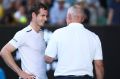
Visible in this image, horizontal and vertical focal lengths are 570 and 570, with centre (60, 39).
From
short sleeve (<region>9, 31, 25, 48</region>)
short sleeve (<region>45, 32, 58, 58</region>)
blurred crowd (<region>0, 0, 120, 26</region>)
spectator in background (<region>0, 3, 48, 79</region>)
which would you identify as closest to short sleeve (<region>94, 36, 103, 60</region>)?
short sleeve (<region>45, 32, 58, 58</region>)

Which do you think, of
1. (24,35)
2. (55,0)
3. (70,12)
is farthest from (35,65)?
(55,0)

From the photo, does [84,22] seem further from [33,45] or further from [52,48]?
[52,48]

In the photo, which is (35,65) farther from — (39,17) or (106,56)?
(106,56)

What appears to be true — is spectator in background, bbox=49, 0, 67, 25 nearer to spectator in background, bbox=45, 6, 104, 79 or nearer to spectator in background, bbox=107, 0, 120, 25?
spectator in background, bbox=107, 0, 120, 25

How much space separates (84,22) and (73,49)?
617 centimetres

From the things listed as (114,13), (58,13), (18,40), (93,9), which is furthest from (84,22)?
(18,40)

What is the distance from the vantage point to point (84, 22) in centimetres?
1441

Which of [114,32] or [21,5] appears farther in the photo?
[21,5]

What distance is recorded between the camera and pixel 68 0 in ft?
53.0

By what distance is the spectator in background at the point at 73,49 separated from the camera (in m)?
8.25

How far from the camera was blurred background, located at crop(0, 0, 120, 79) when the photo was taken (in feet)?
42.5

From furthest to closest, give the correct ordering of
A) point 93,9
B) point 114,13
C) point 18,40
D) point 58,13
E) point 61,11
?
point 93,9 < point 61,11 < point 58,13 < point 114,13 < point 18,40

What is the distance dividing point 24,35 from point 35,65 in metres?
0.48

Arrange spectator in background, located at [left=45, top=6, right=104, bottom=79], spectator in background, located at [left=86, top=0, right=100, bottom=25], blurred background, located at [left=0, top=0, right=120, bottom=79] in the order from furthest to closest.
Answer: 1. spectator in background, located at [left=86, top=0, right=100, bottom=25]
2. blurred background, located at [left=0, top=0, right=120, bottom=79]
3. spectator in background, located at [left=45, top=6, right=104, bottom=79]
